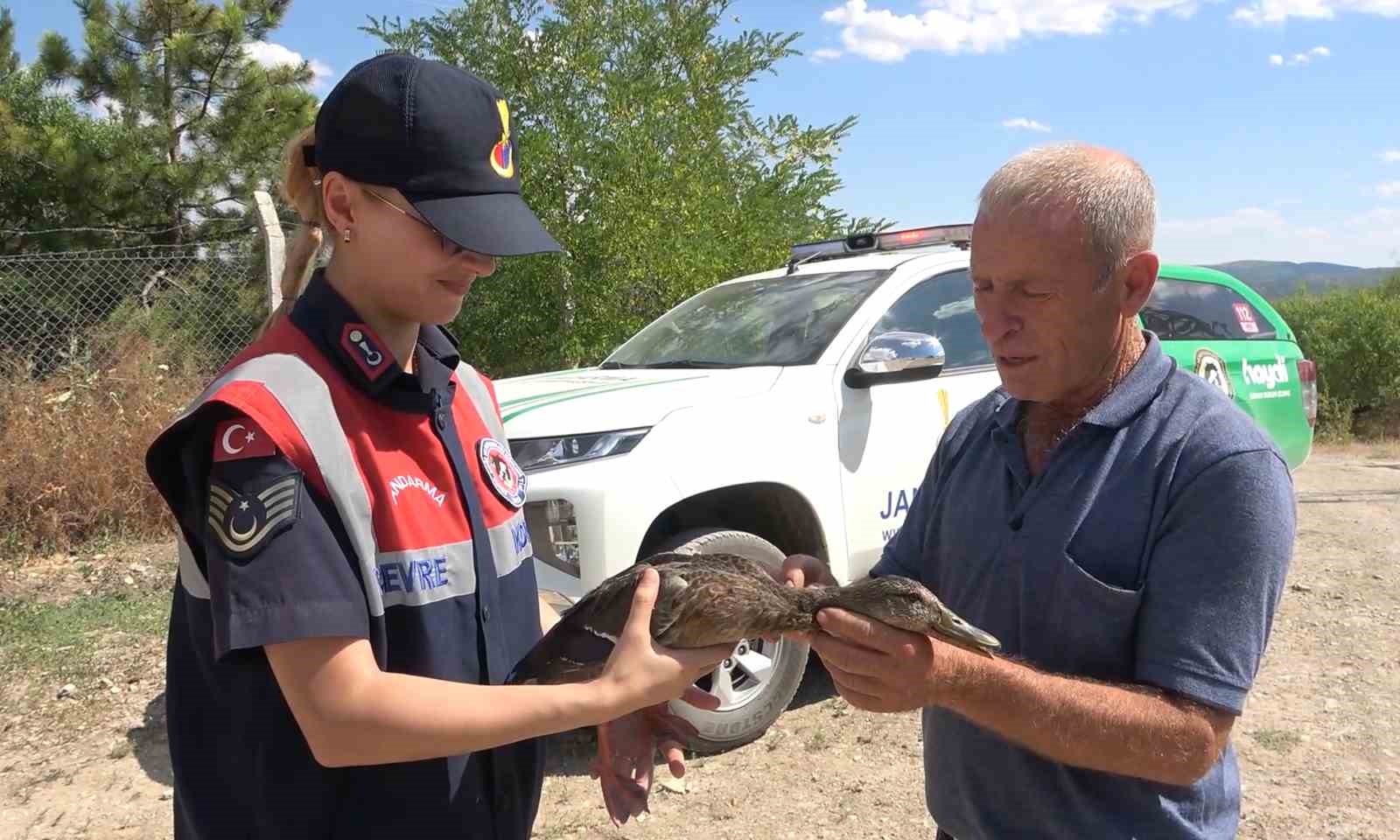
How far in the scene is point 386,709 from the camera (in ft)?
4.45

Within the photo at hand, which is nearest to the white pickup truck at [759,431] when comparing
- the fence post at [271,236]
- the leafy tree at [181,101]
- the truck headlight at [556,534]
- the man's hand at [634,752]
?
the truck headlight at [556,534]

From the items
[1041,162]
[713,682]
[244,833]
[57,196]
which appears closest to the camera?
[244,833]

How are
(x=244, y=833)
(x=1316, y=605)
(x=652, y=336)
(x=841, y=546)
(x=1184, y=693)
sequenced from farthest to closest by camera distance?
(x=1316, y=605) < (x=652, y=336) < (x=841, y=546) < (x=1184, y=693) < (x=244, y=833)

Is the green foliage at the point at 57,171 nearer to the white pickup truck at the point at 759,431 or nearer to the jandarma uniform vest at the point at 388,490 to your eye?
the white pickup truck at the point at 759,431

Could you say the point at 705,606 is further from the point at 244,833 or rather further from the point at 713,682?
the point at 713,682

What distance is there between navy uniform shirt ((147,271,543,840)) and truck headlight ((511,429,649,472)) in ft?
7.42

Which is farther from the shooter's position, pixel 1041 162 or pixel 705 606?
pixel 1041 162

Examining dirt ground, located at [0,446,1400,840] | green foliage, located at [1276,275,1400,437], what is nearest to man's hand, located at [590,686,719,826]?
dirt ground, located at [0,446,1400,840]

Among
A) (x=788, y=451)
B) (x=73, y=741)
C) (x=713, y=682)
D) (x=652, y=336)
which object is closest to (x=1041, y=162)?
(x=788, y=451)

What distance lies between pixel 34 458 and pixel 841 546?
583 centimetres

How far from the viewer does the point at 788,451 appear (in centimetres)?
449

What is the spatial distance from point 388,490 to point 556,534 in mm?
2451

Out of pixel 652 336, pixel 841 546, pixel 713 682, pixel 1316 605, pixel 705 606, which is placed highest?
pixel 652 336

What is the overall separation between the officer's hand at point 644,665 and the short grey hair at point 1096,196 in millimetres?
1014
